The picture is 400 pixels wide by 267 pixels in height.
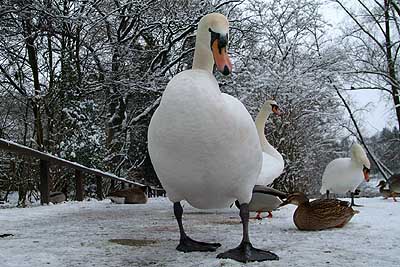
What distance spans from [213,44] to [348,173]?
5.00 m

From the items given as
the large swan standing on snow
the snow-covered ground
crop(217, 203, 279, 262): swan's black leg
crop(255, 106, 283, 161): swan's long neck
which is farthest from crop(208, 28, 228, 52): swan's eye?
crop(255, 106, 283, 161): swan's long neck

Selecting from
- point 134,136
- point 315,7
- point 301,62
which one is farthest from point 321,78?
point 134,136

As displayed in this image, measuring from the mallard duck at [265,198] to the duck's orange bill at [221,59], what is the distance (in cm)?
171

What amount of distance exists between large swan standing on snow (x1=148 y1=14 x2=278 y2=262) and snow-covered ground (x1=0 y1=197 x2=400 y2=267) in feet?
0.81

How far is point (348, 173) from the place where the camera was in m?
7.32

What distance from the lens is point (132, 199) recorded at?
26.7 ft

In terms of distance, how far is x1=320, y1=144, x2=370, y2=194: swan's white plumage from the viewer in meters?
7.21

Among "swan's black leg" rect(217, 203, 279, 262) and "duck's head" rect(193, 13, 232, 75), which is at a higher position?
"duck's head" rect(193, 13, 232, 75)

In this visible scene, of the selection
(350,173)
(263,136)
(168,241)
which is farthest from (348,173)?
(168,241)

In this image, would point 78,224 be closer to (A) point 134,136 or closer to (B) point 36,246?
(B) point 36,246

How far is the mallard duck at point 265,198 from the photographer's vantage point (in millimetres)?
4324

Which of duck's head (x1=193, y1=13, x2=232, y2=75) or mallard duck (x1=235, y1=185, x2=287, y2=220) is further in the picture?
mallard duck (x1=235, y1=185, x2=287, y2=220)

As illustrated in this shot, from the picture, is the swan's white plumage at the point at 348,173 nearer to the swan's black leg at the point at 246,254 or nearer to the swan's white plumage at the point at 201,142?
the swan's white plumage at the point at 201,142

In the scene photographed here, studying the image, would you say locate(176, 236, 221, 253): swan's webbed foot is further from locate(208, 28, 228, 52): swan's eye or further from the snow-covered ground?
locate(208, 28, 228, 52): swan's eye
